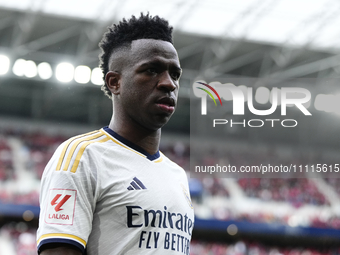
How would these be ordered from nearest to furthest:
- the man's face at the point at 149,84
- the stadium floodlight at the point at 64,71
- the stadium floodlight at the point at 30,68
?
1. the man's face at the point at 149,84
2. the stadium floodlight at the point at 64,71
3. the stadium floodlight at the point at 30,68

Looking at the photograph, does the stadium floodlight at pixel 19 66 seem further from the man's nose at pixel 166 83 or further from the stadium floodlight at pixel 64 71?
the man's nose at pixel 166 83

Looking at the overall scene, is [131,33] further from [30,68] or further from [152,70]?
[30,68]

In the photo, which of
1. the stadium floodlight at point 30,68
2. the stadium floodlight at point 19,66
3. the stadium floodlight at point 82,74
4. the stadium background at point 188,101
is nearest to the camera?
the stadium background at point 188,101

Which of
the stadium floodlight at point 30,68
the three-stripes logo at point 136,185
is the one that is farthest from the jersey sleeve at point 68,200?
the stadium floodlight at point 30,68

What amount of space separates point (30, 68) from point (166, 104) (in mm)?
16552

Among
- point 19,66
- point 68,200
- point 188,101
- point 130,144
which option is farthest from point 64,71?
point 68,200

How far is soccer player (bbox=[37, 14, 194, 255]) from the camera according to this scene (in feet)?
4.36

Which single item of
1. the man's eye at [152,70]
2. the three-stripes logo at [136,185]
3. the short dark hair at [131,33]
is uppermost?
the short dark hair at [131,33]

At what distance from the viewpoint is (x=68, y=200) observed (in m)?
1.32

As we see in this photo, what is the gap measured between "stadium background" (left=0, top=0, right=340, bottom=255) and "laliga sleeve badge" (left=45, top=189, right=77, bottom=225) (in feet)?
35.6

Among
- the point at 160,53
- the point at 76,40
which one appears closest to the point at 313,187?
the point at 76,40

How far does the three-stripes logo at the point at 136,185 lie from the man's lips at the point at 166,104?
0.87ft

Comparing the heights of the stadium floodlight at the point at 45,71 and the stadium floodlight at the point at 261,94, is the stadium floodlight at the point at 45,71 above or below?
above

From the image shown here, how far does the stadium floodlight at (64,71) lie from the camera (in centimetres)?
1648
